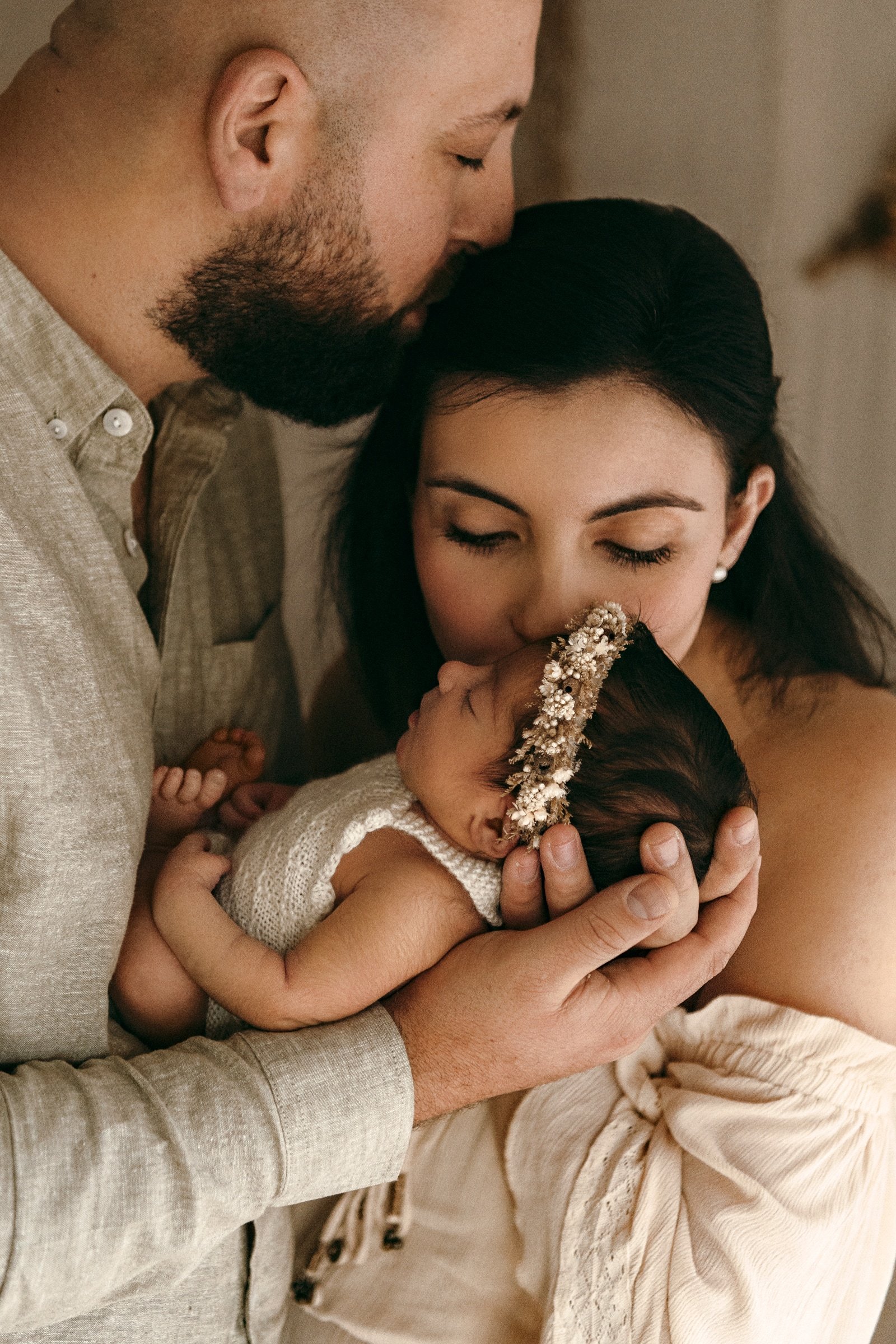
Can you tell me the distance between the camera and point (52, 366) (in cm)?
165

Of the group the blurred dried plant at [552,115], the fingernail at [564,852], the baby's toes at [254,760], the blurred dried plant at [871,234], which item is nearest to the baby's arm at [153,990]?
the baby's toes at [254,760]

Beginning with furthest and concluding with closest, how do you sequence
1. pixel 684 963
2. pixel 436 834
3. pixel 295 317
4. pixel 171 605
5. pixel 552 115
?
pixel 552 115 → pixel 171 605 → pixel 295 317 → pixel 436 834 → pixel 684 963

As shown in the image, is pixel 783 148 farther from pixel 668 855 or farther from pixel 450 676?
pixel 668 855

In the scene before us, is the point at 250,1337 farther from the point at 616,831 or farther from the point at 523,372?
the point at 523,372

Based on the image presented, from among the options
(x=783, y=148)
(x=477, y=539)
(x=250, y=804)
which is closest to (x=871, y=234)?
(x=783, y=148)

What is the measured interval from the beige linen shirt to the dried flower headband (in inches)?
15.0

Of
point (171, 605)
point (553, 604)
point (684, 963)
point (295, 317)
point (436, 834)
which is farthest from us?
point (171, 605)

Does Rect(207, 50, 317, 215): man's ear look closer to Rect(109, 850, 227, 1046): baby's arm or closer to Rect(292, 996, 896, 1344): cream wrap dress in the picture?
Rect(109, 850, 227, 1046): baby's arm

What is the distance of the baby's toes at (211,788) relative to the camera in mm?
1864

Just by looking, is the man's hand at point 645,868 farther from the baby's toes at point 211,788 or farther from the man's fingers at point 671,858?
the baby's toes at point 211,788

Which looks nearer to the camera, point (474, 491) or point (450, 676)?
point (450, 676)

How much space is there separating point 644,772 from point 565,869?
161 mm

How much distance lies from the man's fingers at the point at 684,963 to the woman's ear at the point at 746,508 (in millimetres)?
642

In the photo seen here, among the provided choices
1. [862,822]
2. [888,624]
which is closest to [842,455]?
[888,624]
